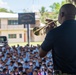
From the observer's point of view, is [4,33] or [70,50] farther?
[4,33]

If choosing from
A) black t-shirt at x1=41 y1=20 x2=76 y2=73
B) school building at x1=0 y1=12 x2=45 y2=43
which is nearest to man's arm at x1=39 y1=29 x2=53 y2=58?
black t-shirt at x1=41 y1=20 x2=76 y2=73

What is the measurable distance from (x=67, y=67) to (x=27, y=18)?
13973mm

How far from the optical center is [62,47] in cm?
161

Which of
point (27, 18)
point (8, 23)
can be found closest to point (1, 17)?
point (8, 23)

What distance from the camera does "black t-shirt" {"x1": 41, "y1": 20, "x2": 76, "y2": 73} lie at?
1.60 m

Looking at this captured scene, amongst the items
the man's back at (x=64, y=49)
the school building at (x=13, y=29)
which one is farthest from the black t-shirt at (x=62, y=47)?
the school building at (x=13, y=29)

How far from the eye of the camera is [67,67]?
1599 millimetres

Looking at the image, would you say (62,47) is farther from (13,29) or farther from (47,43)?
(13,29)

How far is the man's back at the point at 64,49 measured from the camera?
5.25 feet

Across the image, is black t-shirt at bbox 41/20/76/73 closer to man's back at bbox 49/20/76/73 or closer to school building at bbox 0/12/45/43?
man's back at bbox 49/20/76/73

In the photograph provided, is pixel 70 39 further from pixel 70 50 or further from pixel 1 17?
pixel 1 17

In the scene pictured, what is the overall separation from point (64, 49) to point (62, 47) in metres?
0.02

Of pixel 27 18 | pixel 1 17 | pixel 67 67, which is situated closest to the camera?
pixel 67 67

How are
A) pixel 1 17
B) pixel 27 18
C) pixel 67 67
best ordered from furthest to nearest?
1. pixel 1 17
2. pixel 27 18
3. pixel 67 67
